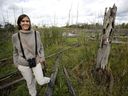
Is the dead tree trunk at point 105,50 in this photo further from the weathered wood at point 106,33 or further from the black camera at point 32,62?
the black camera at point 32,62

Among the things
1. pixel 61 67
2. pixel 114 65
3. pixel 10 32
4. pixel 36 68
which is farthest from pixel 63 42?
pixel 36 68

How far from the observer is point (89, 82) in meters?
6.21

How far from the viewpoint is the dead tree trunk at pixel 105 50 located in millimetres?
6281

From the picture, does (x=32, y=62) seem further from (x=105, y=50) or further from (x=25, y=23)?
(x=105, y=50)

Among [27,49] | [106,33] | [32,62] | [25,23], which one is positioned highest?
[25,23]

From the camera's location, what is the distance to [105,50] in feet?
20.9

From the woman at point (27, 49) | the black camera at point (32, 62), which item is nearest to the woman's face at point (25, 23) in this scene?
the woman at point (27, 49)

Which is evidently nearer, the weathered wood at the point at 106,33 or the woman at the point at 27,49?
the woman at the point at 27,49

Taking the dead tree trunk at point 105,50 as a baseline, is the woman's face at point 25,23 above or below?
above

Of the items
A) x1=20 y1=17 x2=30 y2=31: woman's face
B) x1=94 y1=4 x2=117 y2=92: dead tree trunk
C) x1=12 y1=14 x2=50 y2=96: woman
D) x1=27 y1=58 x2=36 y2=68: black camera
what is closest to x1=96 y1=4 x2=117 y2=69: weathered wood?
x1=94 y1=4 x2=117 y2=92: dead tree trunk

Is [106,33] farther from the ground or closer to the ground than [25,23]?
closer to the ground

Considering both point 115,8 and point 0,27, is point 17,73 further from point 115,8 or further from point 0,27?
point 0,27

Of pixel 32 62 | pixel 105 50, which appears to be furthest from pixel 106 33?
pixel 32 62

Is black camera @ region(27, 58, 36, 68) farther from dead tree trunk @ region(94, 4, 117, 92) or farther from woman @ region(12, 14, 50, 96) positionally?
dead tree trunk @ region(94, 4, 117, 92)
